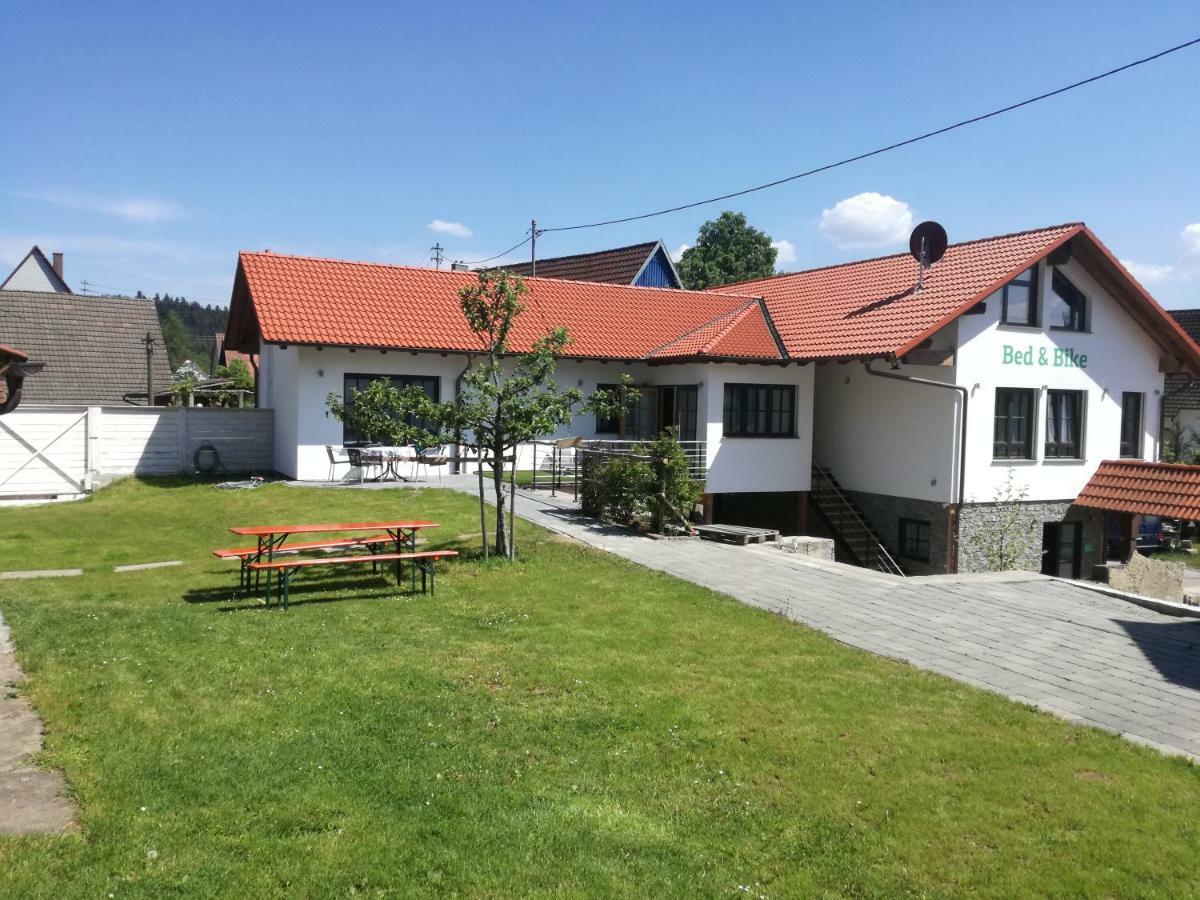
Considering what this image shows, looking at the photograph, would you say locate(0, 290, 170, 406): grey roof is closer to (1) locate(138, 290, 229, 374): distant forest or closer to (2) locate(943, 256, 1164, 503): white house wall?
(2) locate(943, 256, 1164, 503): white house wall

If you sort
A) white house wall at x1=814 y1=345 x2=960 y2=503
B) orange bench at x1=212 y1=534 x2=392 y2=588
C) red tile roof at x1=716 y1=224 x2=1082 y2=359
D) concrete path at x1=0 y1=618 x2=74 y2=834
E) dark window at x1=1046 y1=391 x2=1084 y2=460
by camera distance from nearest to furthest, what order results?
1. concrete path at x1=0 y1=618 x2=74 y2=834
2. orange bench at x1=212 y1=534 x2=392 y2=588
3. red tile roof at x1=716 y1=224 x2=1082 y2=359
4. white house wall at x1=814 y1=345 x2=960 y2=503
5. dark window at x1=1046 y1=391 x2=1084 y2=460

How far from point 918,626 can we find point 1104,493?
12.1m

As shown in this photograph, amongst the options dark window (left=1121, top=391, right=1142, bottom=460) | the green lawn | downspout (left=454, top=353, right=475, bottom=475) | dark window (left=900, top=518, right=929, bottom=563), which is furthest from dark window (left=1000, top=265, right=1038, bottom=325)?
the green lawn

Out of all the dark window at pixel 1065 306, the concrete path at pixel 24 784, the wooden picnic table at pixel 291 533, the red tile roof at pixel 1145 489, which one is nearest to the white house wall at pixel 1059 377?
the dark window at pixel 1065 306

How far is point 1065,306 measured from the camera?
19.1 m

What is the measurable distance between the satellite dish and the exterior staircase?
16.7 ft

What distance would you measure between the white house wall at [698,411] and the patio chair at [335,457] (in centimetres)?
9

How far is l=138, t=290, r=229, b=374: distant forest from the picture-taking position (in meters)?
104

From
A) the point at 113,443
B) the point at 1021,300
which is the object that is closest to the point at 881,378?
the point at 1021,300

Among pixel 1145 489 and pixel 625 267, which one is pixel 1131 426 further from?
pixel 625 267

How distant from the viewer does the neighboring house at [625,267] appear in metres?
36.0

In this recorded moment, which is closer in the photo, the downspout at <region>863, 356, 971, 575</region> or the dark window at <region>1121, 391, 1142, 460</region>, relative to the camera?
the downspout at <region>863, 356, 971, 575</region>

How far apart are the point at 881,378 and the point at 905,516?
→ 9.61 feet

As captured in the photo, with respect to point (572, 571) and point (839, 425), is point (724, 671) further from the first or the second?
point (839, 425)
